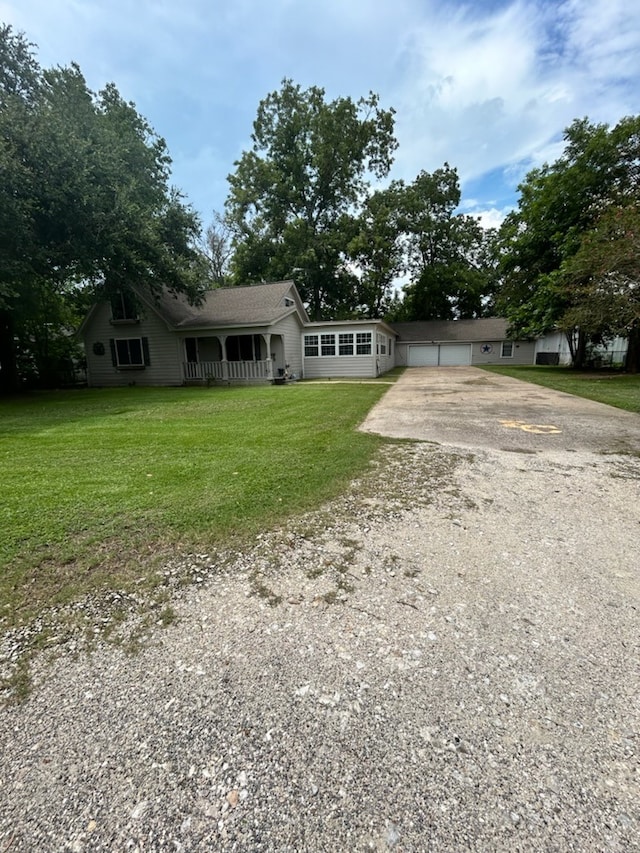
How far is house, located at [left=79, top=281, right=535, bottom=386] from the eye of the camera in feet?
55.2

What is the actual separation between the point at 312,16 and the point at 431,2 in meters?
2.93

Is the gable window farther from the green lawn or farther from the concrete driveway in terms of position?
the concrete driveway

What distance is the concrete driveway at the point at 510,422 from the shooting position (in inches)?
228

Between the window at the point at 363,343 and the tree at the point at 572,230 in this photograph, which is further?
the window at the point at 363,343

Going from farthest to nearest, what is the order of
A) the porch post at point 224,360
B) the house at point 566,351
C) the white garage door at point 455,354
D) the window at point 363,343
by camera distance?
the white garage door at point 455,354
the house at point 566,351
the window at point 363,343
the porch post at point 224,360

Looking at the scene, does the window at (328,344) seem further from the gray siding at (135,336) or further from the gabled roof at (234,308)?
the gray siding at (135,336)

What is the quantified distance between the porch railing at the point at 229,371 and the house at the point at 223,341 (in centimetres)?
4

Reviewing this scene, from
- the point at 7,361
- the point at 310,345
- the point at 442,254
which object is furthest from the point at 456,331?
the point at 7,361

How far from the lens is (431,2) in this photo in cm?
923

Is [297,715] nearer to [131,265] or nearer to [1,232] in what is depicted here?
[1,232]

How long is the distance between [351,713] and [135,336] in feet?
63.5

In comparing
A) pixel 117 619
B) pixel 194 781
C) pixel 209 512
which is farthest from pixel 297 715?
pixel 209 512

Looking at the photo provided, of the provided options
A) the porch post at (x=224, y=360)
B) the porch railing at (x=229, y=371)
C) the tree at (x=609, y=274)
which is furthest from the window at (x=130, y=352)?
the tree at (x=609, y=274)

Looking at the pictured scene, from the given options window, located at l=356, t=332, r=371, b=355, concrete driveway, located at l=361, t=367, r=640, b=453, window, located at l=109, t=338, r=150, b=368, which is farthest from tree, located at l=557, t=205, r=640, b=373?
window, located at l=109, t=338, r=150, b=368
